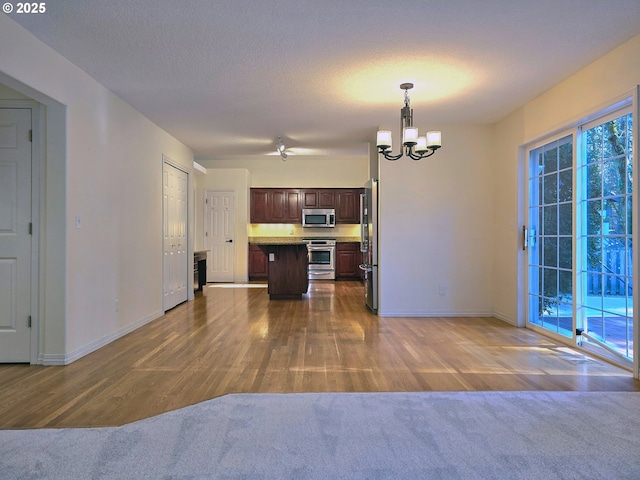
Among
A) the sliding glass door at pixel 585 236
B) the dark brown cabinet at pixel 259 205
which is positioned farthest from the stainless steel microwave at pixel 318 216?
the sliding glass door at pixel 585 236

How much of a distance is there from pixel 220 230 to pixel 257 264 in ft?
3.67

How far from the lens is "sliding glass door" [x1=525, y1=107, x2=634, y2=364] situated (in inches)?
132

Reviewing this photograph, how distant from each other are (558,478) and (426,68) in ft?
10.1

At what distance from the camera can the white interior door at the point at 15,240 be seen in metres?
3.44

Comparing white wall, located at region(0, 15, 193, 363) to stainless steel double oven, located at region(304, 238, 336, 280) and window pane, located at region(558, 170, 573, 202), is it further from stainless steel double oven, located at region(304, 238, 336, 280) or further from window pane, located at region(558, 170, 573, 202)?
stainless steel double oven, located at region(304, 238, 336, 280)

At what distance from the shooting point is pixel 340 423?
227 centimetres

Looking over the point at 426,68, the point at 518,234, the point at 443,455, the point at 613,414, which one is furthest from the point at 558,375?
the point at 426,68

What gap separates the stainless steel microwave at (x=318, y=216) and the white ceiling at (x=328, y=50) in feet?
A: 15.8

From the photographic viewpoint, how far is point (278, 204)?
992 centimetres

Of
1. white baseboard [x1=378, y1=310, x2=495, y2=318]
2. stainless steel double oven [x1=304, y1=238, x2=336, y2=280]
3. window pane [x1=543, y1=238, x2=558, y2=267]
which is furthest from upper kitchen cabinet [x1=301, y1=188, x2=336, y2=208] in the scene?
window pane [x1=543, y1=238, x2=558, y2=267]

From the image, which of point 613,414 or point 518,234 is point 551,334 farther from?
point 613,414

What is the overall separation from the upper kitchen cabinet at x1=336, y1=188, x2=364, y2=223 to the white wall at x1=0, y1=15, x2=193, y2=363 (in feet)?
18.0

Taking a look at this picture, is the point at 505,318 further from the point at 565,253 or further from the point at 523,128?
the point at 523,128

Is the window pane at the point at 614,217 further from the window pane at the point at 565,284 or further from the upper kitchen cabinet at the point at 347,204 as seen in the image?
the upper kitchen cabinet at the point at 347,204
